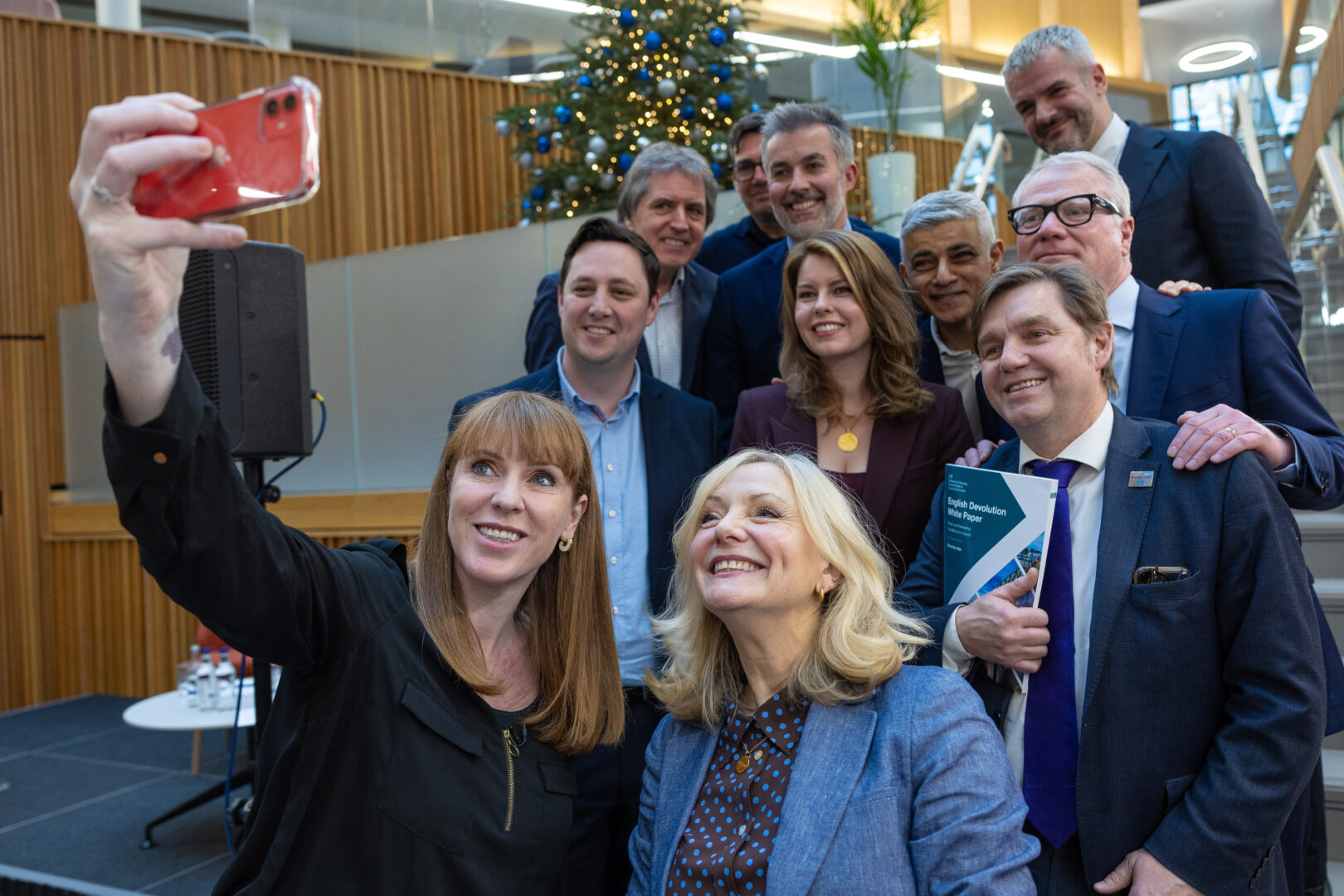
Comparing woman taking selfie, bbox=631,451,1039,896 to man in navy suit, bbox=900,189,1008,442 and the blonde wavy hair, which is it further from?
man in navy suit, bbox=900,189,1008,442

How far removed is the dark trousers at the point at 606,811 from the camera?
202 centimetres

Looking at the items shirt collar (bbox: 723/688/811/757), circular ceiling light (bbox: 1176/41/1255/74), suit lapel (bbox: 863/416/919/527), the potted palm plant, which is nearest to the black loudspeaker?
suit lapel (bbox: 863/416/919/527)

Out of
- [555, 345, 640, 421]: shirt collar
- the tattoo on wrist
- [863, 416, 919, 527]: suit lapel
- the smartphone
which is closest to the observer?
the smartphone

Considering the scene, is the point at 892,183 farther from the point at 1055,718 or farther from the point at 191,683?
the point at 1055,718

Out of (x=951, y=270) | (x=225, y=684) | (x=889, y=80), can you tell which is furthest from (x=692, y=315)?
(x=889, y=80)

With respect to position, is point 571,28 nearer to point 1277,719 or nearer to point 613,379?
point 613,379

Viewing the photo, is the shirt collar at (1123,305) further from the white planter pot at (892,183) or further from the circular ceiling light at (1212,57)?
the circular ceiling light at (1212,57)

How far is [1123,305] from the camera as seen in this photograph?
1.99 metres

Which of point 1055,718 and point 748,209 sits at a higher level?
point 748,209

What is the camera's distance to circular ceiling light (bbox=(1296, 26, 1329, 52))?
848 cm

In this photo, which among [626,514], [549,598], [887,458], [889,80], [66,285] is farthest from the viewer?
[66,285]

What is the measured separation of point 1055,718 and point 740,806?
483mm

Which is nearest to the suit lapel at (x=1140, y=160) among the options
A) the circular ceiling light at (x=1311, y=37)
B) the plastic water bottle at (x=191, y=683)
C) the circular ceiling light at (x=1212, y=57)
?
the plastic water bottle at (x=191, y=683)

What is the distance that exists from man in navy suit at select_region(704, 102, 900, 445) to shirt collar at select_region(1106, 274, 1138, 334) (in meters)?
1.04
